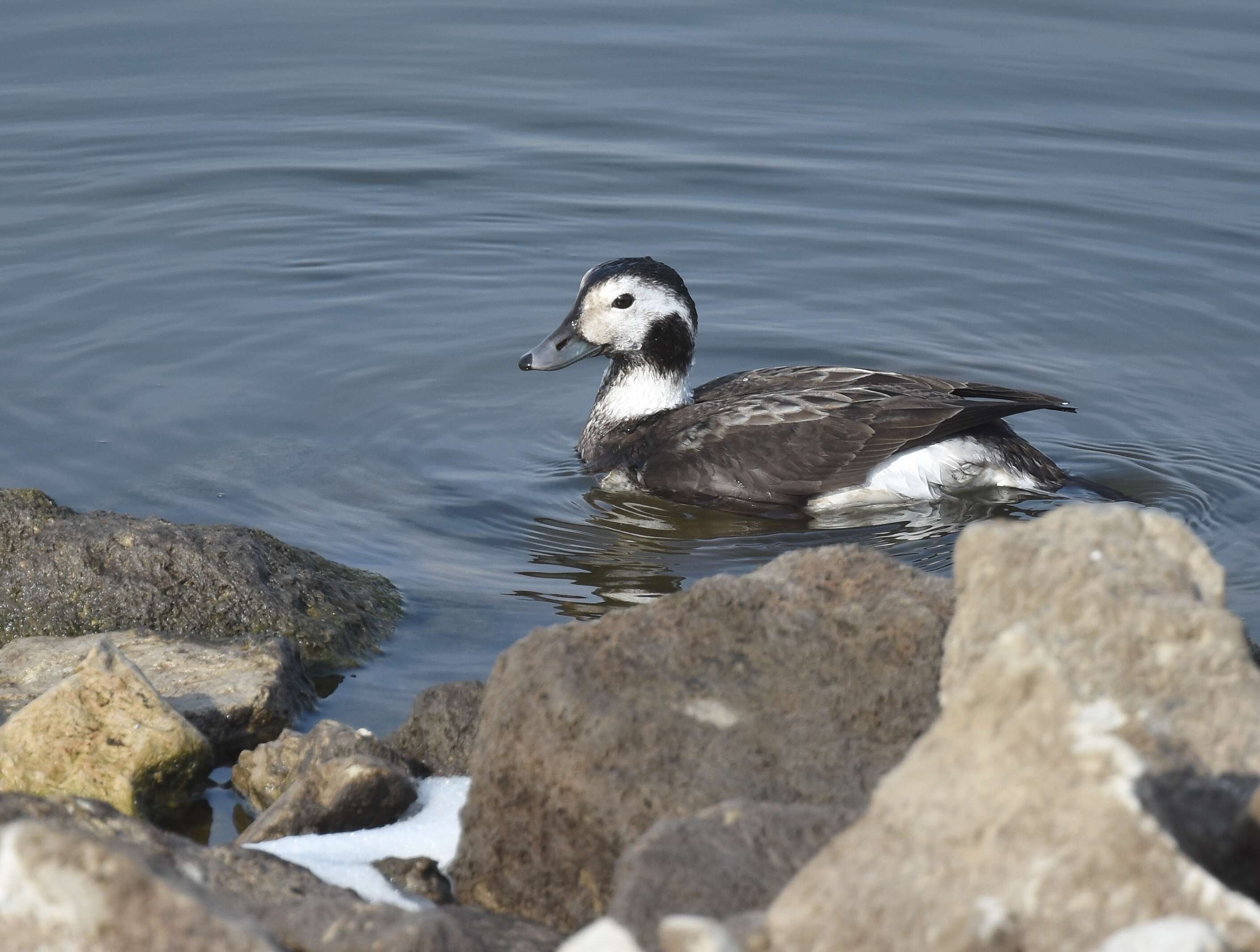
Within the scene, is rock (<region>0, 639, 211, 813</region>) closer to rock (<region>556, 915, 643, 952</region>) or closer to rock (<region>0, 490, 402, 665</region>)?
rock (<region>0, 490, 402, 665</region>)

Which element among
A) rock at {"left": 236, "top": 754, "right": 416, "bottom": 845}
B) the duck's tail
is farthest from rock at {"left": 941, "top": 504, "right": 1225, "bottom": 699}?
the duck's tail

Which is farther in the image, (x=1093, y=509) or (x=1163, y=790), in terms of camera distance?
(x=1093, y=509)

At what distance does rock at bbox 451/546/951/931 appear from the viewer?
3295 mm

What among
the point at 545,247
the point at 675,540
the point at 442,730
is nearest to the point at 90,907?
the point at 442,730

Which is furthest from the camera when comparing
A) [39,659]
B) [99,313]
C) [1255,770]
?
[99,313]

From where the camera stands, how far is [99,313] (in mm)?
9406

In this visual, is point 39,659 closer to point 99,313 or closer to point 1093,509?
point 1093,509

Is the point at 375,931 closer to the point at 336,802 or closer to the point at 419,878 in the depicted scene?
the point at 419,878

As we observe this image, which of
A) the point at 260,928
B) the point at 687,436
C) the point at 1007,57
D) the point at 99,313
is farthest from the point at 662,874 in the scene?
the point at 1007,57

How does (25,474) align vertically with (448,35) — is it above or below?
below

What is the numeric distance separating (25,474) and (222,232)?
12.3 ft

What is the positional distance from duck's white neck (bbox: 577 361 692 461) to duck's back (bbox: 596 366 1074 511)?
0.46m

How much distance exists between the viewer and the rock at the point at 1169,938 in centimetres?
205

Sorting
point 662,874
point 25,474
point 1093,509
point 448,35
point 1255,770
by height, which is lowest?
point 25,474
